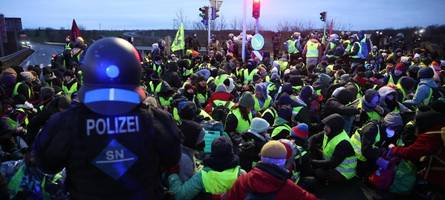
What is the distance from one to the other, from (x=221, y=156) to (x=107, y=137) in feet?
7.03

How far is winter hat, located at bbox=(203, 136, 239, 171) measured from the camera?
429 centimetres

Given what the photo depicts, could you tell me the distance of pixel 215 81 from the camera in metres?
10.5

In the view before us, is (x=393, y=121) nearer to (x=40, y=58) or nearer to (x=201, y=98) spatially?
(x=201, y=98)

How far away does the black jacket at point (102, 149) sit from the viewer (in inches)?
92.6

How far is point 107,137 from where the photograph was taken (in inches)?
92.8

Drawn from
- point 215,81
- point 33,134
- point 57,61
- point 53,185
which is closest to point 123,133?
point 53,185

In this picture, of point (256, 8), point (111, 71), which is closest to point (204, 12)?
point (256, 8)

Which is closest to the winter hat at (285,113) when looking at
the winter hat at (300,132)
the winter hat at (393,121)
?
the winter hat at (300,132)

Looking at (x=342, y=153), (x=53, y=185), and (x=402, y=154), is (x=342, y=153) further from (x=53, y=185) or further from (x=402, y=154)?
(x=53, y=185)

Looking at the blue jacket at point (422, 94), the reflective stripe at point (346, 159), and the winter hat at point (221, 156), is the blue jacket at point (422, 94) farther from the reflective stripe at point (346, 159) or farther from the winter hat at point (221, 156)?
the winter hat at point (221, 156)

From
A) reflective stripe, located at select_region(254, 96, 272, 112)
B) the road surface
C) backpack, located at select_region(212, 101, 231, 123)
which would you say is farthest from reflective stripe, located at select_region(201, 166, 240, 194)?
the road surface

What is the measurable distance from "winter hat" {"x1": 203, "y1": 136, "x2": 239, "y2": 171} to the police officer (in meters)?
1.77

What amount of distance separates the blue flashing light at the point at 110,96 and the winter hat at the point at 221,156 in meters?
1.97

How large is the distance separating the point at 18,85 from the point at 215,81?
4.83 m
